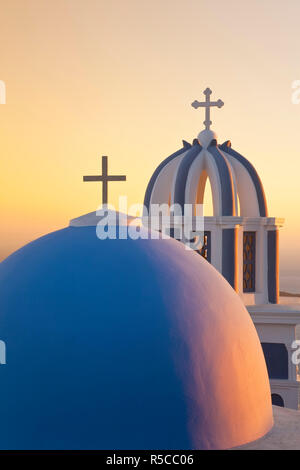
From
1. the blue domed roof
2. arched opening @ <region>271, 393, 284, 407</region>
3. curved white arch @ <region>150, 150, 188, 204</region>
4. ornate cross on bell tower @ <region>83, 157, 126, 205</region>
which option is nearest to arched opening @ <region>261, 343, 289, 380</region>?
arched opening @ <region>271, 393, 284, 407</region>

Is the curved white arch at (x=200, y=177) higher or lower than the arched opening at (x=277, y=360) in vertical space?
higher

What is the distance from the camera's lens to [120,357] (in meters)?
7.29

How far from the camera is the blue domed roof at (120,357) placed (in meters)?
7.18

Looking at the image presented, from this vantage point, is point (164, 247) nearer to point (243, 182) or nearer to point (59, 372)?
point (59, 372)

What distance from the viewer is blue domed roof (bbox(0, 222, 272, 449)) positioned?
7.18 meters

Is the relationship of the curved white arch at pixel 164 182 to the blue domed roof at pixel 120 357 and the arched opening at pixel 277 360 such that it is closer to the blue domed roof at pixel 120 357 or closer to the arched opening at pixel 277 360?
the arched opening at pixel 277 360

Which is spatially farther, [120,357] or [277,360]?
[277,360]

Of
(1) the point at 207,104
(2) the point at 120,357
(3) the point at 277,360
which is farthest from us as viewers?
(1) the point at 207,104

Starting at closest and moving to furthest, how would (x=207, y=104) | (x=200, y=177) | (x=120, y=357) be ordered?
(x=120, y=357), (x=200, y=177), (x=207, y=104)

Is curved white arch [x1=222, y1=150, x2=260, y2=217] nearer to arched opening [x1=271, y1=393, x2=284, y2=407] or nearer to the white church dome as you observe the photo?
the white church dome

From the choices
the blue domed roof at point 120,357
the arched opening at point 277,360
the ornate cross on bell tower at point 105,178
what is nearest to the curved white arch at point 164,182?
the arched opening at point 277,360

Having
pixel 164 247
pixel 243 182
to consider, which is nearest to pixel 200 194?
pixel 243 182

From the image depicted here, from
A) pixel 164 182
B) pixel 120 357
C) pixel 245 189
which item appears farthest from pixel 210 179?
pixel 120 357

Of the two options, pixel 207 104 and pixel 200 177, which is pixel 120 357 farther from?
pixel 207 104
